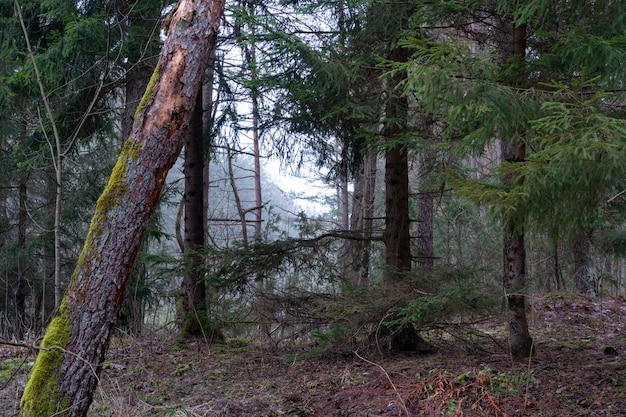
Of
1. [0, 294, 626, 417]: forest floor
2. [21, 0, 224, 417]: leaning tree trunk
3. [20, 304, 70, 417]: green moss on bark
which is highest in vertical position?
[21, 0, 224, 417]: leaning tree trunk

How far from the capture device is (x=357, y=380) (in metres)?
6.29

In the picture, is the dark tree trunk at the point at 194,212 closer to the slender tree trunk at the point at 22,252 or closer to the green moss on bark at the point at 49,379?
the green moss on bark at the point at 49,379

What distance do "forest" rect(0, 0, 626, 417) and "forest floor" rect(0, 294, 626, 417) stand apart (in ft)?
0.13

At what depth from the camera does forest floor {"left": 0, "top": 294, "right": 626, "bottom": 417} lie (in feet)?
16.5

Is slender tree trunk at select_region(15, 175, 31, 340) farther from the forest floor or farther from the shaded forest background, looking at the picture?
the forest floor

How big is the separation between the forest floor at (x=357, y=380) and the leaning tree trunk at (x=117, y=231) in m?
0.31

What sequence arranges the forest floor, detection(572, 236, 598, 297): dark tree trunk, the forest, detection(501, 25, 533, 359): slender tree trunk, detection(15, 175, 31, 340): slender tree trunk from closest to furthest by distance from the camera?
the forest, the forest floor, detection(501, 25, 533, 359): slender tree trunk, detection(15, 175, 31, 340): slender tree trunk, detection(572, 236, 598, 297): dark tree trunk

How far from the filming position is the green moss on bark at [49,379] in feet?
14.1

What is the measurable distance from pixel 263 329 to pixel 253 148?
10873mm

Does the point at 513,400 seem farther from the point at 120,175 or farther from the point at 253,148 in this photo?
the point at 253,148

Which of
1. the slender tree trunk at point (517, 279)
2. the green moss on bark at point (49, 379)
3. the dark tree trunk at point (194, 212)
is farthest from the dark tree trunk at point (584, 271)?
the green moss on bark at point (49, 379)

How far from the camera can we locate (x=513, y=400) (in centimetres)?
503

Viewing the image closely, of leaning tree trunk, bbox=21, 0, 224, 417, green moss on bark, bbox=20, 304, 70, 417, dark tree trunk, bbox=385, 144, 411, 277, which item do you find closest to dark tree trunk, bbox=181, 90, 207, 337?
dark tree trunk, bbox=385, 144, 411, 277

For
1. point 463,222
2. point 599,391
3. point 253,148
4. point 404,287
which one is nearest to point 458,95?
point 404,287
